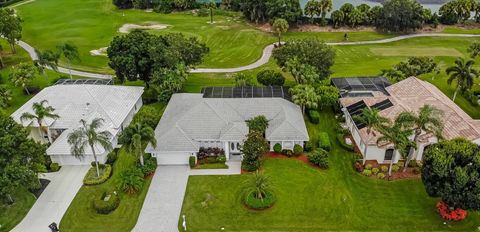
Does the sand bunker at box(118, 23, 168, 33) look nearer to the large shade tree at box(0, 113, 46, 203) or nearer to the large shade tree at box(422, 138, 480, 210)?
the large shade tree at box(0, 113, 46, 203)

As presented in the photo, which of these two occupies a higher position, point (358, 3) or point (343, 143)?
point (358, 3)

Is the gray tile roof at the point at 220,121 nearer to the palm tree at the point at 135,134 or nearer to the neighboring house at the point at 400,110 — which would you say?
the palm tree at the point at 135,134

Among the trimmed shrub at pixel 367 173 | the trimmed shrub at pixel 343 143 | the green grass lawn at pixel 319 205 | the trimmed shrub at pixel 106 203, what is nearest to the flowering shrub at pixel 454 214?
the green grass lawn at pixel 319 205

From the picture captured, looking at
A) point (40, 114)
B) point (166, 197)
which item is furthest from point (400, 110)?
point (40, 114)

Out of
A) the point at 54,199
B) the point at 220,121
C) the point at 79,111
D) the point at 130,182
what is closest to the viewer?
the point at 130,182

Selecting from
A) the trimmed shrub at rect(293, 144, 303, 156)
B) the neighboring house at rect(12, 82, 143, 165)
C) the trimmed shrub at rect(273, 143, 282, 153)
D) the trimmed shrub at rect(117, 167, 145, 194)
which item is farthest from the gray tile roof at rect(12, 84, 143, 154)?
the trimmed shrub at rect(293, 144, 303, 156)

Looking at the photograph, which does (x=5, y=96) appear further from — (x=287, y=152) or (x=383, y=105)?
(x=383, y=105)

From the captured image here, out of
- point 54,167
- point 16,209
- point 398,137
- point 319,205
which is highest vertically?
point 398,137
